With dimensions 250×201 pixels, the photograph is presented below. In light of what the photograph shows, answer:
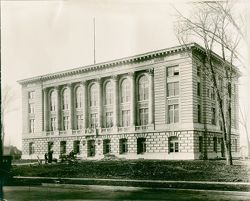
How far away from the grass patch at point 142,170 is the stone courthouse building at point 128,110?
0.85 ft

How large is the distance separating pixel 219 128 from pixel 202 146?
713 mm

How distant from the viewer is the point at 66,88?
38.4ft

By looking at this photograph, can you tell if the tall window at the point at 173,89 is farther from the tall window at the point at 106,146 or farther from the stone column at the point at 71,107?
the stone column at the point at 71,107

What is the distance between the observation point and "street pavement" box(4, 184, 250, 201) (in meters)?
9.52

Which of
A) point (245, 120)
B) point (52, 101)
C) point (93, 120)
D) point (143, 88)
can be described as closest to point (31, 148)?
point (52, 101)

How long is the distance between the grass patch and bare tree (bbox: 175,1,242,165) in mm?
382

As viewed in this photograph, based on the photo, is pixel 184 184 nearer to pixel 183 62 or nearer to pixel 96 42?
pixel 183 62

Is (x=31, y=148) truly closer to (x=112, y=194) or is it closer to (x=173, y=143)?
(x=112, y=194)

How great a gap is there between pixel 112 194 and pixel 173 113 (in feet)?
8.37

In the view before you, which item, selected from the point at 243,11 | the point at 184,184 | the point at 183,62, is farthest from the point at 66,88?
the point at 243,11

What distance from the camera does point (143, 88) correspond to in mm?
11422

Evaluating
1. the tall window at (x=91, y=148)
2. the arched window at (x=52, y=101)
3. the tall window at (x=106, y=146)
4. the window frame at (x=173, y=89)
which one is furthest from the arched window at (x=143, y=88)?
the arched window at (x=52, y=101)

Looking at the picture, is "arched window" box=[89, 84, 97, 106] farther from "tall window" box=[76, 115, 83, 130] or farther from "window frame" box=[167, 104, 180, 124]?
"window frame" box=[167, 104, 180, 124]

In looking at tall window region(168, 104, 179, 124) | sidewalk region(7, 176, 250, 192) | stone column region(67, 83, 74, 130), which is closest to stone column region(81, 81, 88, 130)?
stone column region(67, 83, 74, 130)
